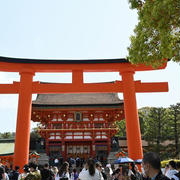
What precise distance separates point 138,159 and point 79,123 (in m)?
12.2

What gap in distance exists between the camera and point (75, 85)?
10.4 meters

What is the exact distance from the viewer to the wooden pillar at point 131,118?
31.5 ft

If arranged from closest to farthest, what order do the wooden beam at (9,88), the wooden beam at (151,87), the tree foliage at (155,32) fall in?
the tree foliage at (155,32), the wooden beam at (9,88), the wooden beam at (151,87)

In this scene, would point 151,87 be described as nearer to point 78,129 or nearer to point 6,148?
point 78,129

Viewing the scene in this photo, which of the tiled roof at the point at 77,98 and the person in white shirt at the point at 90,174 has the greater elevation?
the tiled roof at the point at 77,98

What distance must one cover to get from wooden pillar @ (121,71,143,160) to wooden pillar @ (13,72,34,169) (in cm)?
520

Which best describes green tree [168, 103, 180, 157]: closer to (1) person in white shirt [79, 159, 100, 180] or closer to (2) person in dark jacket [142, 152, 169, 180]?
(1) person in white shirt [79, 159, 100, 180]

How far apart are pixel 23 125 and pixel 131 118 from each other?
5618mm

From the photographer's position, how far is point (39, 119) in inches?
844

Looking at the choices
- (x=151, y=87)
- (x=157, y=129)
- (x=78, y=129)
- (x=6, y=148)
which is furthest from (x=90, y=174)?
(x=157, y=129)

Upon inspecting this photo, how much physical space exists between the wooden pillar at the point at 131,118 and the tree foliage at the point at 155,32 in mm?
3858

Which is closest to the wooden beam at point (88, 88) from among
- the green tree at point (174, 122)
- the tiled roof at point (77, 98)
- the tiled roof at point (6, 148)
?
the tiled roof at point (77, 98)

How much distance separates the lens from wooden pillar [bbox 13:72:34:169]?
941 cm

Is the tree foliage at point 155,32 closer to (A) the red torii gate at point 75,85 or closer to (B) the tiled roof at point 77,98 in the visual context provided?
(A) the red torii gate at point 75,85
